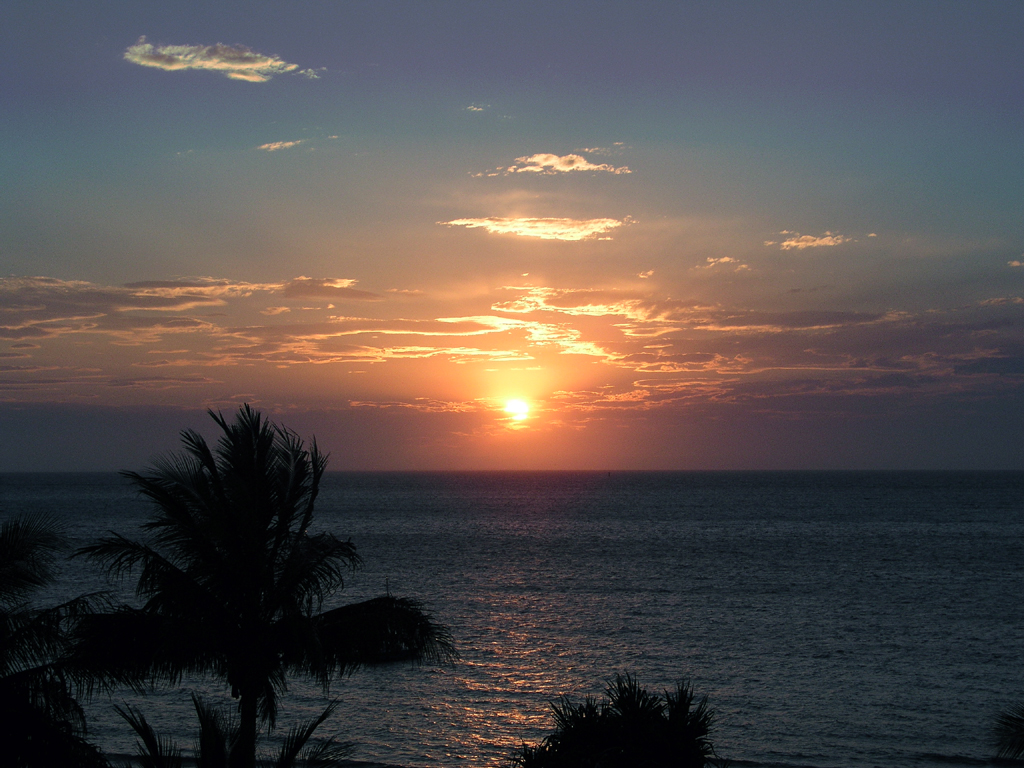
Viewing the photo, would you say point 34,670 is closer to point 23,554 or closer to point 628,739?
point 23,554

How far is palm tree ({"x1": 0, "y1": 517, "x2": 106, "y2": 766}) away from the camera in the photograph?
1080 centimetres

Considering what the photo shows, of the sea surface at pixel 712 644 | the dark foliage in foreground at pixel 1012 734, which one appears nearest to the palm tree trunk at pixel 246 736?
the sea surface at pixel 712 644

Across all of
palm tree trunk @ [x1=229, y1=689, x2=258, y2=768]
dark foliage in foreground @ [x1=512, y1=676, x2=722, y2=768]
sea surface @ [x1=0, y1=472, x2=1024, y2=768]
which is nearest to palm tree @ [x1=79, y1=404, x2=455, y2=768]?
palm tree trunk @ [x1=229, y1=689, x2=258, y2=768]

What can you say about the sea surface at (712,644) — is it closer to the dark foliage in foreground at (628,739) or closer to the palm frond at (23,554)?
the palm frond at (23,554)

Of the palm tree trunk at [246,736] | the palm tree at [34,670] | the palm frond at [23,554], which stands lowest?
the palm tree trunk at [246,736]

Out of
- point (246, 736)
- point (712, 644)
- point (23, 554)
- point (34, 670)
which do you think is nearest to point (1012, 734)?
point (246, 736)

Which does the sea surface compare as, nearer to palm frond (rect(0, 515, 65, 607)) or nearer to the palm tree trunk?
palm frond (rect(0, 515, 65, 607))

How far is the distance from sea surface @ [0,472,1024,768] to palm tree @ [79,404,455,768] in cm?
495

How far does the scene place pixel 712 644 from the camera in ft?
125

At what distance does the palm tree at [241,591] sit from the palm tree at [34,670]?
59cm

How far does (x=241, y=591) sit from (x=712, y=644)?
99.4 ft

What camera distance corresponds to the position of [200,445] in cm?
1315

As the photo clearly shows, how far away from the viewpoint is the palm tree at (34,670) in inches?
425

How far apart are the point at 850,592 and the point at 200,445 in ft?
170
